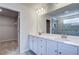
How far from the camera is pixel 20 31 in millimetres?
1309

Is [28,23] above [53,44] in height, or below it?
above

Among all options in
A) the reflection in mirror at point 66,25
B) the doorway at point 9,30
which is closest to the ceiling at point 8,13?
the doorway at point 9,30

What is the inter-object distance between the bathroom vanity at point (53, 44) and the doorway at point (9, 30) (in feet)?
0.82

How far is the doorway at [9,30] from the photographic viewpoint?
1.18 metres

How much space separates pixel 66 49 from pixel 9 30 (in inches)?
35.1

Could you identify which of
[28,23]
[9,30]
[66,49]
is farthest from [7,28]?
[66,49]

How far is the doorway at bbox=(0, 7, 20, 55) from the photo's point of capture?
1.18 metres

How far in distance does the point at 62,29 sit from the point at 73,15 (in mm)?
283

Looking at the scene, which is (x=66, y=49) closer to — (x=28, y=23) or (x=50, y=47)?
→ (x=50, y=47)

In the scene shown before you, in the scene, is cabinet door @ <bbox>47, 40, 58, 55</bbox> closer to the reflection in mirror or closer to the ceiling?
the reflection in mirror

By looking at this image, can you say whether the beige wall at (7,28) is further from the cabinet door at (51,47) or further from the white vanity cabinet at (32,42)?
the cabinet door at (51,47)

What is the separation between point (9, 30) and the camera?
1238 mm

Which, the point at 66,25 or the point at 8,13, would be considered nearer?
the point at 8,13

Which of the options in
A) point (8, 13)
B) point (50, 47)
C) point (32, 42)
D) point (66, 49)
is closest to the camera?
point (66, 49)
